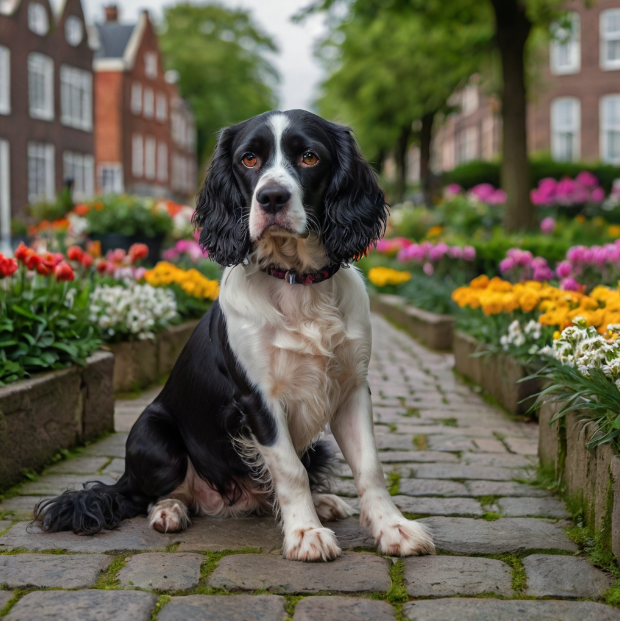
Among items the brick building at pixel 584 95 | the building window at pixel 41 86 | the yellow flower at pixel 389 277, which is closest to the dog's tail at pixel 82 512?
the yellow flower at pixel 389 277

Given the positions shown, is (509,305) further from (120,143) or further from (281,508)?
(120,143)

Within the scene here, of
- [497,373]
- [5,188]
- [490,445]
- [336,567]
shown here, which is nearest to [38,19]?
[5,188]

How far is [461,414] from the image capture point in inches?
189

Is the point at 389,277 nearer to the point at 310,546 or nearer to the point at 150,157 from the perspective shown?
the point at 310,546

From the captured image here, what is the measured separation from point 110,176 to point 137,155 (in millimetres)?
2574

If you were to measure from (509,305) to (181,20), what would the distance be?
51180 millimetres

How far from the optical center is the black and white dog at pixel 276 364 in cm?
262

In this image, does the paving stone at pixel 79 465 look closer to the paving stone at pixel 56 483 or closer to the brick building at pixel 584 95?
the paving stone at pixel 56 483

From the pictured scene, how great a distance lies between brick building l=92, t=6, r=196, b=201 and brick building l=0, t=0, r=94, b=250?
107 inches

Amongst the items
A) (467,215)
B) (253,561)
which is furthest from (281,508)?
(467,215)

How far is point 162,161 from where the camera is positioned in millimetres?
45469

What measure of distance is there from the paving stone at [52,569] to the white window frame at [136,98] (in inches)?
1595

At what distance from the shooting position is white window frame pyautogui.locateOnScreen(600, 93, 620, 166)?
3017 centimetres

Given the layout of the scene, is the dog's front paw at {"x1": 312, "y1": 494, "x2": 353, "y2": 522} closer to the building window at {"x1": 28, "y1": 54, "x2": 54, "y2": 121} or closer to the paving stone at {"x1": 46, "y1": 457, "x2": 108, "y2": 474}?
the paving stone at {"x1": 46, "y1": 457, "x2": 108, "y2": 474}
